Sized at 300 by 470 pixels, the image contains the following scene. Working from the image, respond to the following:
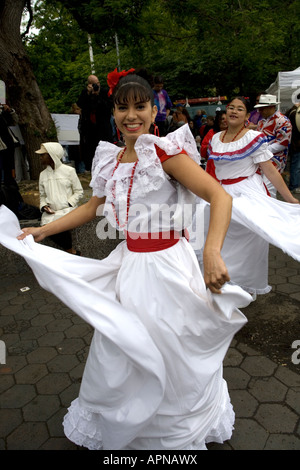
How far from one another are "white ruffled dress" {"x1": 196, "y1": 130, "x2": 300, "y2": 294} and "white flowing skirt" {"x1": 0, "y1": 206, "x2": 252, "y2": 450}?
143 cm

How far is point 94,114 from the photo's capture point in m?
6.47

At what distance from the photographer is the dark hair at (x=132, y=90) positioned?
6.01 feet

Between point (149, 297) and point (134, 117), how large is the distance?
2.87 ft

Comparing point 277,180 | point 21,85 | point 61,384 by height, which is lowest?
point 61,384

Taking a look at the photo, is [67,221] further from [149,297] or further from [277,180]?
[277,180]

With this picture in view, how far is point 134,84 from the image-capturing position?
184cm

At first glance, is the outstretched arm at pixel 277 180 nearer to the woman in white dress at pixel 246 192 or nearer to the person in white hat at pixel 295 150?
the woman in white dress at pixel 246 192

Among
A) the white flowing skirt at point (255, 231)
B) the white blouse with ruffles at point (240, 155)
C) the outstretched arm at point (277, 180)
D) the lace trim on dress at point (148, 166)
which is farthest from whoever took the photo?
the white blouse with ruffles at point (240, 155)

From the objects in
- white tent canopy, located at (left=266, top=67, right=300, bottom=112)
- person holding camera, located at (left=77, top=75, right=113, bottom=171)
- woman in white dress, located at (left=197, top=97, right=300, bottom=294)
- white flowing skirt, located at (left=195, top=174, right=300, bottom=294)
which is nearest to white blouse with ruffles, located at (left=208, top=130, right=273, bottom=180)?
woman in white dress, located at (left=197, top=97, right=300, bottom=294)

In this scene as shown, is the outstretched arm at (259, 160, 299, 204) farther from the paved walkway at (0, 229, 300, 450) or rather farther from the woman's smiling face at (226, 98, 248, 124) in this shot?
the paved walkway at (0, 229, 300, 450)

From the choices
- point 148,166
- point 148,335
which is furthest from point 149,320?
point 148,166

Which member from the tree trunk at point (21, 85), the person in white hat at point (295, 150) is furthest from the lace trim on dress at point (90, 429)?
the person in white hat at point (295, 150)

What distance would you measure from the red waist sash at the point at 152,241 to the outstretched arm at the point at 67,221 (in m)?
0.34
